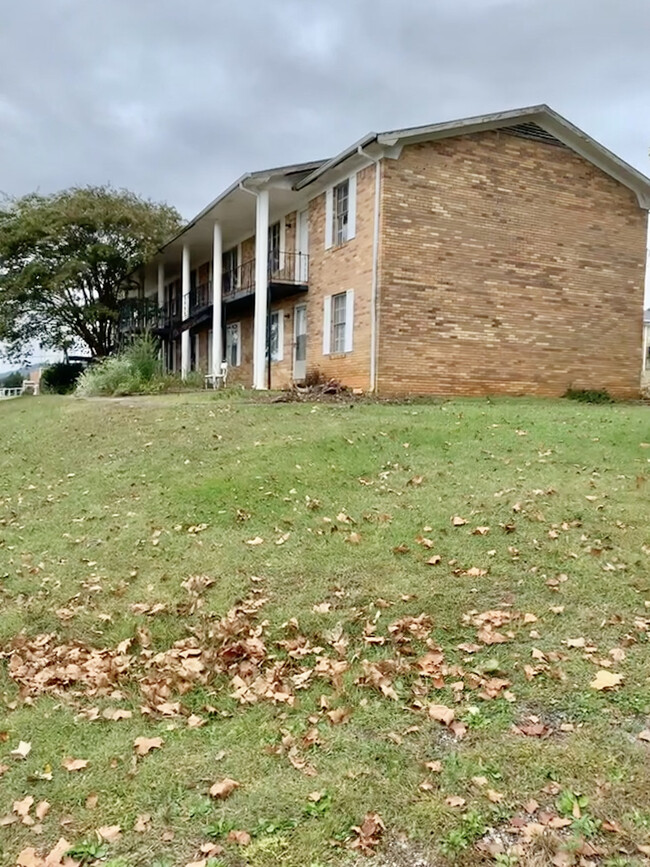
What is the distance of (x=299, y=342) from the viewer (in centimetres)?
1978

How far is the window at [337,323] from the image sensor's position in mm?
16719

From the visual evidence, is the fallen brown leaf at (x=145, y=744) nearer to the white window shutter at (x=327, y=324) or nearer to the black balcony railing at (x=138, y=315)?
the white window shutter at (x=327, y=324)

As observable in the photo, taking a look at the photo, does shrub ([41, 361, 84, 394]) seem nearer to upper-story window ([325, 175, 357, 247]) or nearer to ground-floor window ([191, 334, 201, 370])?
ground-floor window ([191, 334, 201, 370])

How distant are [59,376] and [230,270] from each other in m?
11.1

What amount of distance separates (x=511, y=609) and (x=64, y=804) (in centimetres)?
298

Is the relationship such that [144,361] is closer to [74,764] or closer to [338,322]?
[338,322]

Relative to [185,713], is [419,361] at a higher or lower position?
higher

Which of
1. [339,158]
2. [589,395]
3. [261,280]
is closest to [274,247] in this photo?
[261,280]

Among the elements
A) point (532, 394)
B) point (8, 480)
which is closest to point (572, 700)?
point (8, 480)

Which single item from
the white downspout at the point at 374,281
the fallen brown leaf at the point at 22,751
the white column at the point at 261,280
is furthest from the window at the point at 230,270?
the fallen brown leaf at the point at 22,751

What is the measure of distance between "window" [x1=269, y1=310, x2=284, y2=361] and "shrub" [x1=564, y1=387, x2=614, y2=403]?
27.9ft

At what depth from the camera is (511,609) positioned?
4645mm

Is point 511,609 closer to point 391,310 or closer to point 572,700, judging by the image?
point 572,700

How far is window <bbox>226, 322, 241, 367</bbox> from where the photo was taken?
24.2 meters
